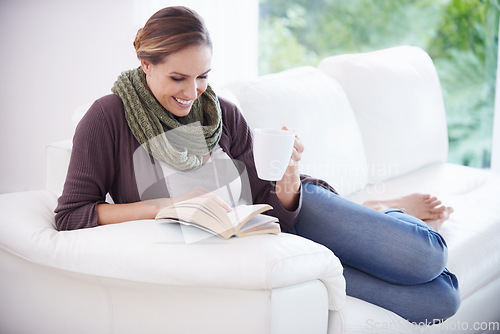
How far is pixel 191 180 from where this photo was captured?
1460mm

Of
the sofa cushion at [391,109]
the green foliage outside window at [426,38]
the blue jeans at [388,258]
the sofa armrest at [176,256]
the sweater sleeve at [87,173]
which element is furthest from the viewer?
the green foliage outside window at [426,38]

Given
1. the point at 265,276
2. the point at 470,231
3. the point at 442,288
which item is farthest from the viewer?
the point at 470,231

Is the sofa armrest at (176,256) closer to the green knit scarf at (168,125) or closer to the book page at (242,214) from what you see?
the book page at (242,214)

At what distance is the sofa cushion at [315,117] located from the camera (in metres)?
1.88

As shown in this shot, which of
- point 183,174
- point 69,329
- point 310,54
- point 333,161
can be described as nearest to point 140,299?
point 69,329

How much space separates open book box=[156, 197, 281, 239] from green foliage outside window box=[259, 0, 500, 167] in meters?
3.17

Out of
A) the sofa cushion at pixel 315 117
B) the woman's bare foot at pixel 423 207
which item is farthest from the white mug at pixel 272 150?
the woman's bare foot at pixel 423 207

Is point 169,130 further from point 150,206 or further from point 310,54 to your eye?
point 310,54

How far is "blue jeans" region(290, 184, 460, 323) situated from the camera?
140 cm

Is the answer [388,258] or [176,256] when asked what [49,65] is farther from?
[388,258]

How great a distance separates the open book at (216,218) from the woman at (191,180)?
194mm

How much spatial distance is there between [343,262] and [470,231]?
0.60 m

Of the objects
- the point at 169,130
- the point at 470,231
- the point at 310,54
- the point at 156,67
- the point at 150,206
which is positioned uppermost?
the point at 156,67

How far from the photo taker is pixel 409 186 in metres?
2.29
